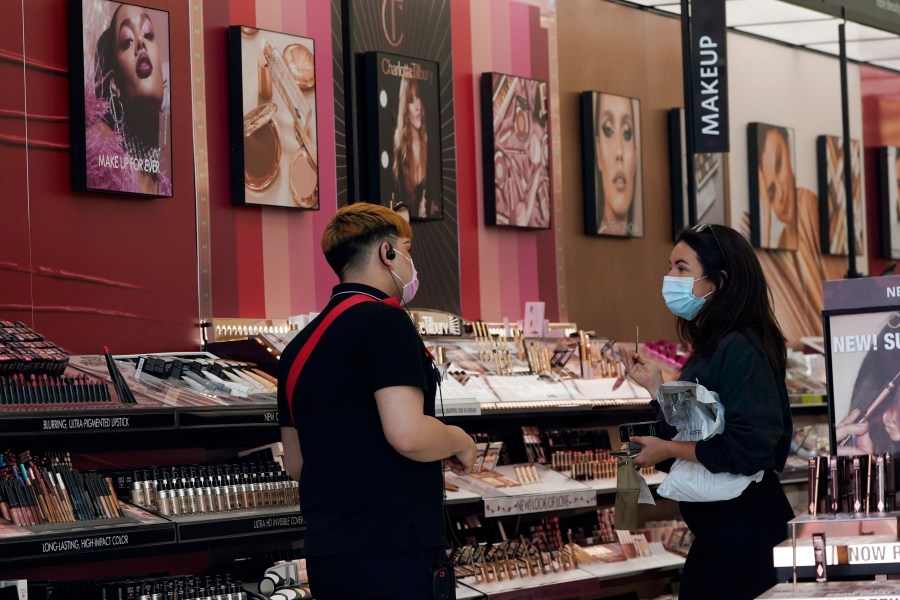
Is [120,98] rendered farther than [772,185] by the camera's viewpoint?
No

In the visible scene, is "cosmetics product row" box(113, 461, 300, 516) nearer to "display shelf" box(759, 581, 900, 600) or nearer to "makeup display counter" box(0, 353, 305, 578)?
"makeup display counter" box(0, 353, 305, 578)

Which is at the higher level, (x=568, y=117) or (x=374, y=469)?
(x=568, y=117)

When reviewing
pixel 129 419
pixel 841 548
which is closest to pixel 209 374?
pixel 129 419

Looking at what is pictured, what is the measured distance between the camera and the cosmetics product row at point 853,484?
2.84 m

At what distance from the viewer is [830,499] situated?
2.88 meters

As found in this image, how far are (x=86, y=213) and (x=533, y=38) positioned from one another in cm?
288

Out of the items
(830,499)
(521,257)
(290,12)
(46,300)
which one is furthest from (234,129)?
(830,499)

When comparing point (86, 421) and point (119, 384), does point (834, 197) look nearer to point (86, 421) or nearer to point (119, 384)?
point (119, 384)

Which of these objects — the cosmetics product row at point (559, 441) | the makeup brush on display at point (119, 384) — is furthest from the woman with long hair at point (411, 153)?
the makeup brush on display at point (119, 384)

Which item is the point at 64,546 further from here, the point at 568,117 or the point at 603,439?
the point at 568,117

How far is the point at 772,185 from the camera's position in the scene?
8227mm

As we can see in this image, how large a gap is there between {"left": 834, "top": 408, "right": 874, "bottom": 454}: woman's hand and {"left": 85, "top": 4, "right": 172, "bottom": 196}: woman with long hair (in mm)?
Answer: 2669

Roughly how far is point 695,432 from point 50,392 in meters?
1.87

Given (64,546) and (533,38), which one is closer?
(64,546)
